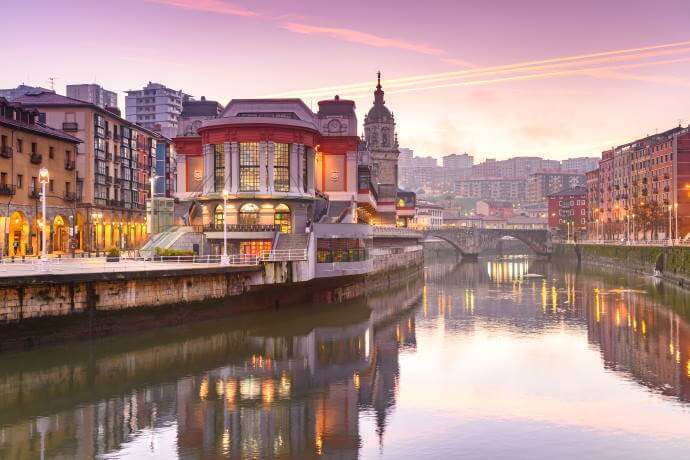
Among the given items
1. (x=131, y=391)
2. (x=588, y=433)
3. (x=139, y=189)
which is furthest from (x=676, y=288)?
(x=139, y=189)

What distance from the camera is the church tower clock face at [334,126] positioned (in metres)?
102

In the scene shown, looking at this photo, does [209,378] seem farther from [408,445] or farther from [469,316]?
[469,316]

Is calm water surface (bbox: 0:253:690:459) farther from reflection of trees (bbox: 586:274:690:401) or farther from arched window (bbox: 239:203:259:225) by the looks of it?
arched window (bbox: 239:203:259:225)

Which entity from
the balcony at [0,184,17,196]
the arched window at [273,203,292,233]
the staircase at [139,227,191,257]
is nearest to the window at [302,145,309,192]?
the arched window at [273,203,292,233]

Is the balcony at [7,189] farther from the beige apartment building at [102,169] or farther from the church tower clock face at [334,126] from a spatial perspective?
the church tower clock face at [334,126]

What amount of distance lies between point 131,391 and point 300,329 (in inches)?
910

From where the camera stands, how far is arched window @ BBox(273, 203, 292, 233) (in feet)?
277

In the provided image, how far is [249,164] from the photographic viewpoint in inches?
3302

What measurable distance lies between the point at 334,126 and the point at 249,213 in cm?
2420

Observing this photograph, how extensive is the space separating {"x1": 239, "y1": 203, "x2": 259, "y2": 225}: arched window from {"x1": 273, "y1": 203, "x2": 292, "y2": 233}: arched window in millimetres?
2226

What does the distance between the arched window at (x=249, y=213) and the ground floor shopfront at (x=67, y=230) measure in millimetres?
25370

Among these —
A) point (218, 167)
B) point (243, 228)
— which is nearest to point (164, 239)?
point (243, 228)

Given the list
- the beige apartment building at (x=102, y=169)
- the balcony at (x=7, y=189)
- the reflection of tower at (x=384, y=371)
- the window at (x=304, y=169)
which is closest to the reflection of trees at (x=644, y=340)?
the reflection of tower at (x=384, y=371)

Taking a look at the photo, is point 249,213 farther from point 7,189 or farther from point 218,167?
point 7,189
